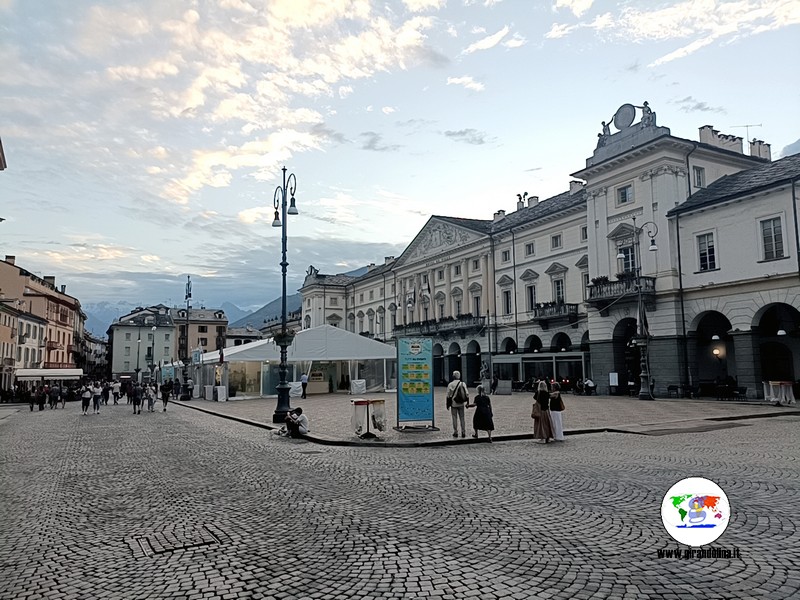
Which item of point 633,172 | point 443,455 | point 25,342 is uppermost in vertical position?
point 633,172

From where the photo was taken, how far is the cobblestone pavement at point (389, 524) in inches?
201

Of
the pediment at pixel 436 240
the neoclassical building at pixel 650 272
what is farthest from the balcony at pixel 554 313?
the pediment at pixel 436 240

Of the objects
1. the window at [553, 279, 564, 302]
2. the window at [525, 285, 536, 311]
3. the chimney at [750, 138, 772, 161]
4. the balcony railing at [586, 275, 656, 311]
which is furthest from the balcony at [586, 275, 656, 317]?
the chimney at [750, 138, 772, 161]

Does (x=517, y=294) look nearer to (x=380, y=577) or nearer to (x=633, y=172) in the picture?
(x=633, y=172)

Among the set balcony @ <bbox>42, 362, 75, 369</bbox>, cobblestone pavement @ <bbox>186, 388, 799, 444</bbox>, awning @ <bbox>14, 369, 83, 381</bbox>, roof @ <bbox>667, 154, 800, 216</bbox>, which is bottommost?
cobblestone pavement @ <bbox>186, 388, 799, 444</bbox>

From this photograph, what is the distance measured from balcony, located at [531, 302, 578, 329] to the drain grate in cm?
4023

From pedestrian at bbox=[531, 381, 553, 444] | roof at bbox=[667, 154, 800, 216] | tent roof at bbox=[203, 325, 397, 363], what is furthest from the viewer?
tent roof at bbox=[203, 325, 397, 363]

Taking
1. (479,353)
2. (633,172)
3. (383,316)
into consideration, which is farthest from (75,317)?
(633,172)

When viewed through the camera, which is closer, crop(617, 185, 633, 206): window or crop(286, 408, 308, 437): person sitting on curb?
crop(286, 408, 308, 437): person sitting on curb

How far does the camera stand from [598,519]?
7.10 m

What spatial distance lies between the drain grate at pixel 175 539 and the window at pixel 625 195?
117 feet

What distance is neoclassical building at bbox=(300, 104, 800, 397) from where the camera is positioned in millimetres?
30734

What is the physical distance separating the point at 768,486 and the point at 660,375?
27.7m

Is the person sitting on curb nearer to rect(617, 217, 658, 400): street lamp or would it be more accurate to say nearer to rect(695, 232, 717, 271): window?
rect(617, 217, 658, 400): street lamp
